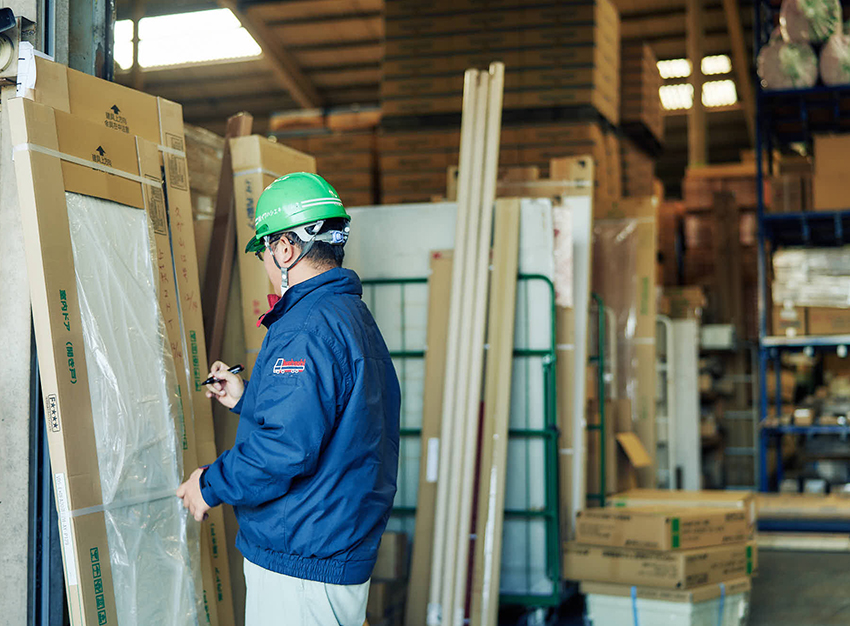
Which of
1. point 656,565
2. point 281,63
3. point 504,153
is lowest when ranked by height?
point 656,565

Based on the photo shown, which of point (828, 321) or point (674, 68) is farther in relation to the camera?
point (674, 68)

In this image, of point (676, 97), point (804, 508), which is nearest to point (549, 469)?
point (804, 508)

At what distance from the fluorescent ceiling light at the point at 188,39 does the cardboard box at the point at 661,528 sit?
9811 millimetres

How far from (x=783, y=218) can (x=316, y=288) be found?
20.4 ft

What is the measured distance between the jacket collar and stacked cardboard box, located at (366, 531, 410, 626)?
6.72 feet

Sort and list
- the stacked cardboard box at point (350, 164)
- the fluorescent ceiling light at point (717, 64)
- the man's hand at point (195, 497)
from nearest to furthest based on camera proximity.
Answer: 1. the man's hand at point (195, 497)
2. the stacked cardboard box at point (350, 164)
3. the fluorescent ceiling light at point (717, 64)

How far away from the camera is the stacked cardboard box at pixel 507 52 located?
290 inches

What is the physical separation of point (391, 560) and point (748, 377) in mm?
6284

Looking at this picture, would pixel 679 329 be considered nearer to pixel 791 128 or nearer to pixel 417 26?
pixel 791 128

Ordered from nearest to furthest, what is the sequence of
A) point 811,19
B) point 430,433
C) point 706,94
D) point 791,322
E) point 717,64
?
point 430,433, point 811,19, point 791,322, point 717,64, point 706,94

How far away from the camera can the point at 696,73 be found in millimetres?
13789

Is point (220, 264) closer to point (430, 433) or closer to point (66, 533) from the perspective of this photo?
point (66, 533)

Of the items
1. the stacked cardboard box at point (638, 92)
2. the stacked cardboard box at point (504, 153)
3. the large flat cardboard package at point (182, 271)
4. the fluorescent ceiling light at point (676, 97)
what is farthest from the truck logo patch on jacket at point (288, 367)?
the fluorescent ceiling light at point (676, 97)

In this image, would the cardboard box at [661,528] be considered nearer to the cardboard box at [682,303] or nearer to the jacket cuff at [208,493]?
the jacket cuff at [208,493]
